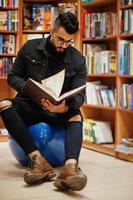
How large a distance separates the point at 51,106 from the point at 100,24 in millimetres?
1429

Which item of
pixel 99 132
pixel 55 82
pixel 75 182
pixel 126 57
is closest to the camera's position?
pixel 75 182

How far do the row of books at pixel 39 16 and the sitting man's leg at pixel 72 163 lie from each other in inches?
67.0

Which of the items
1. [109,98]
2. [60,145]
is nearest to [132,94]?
[109,98]

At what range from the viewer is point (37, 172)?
2.05m

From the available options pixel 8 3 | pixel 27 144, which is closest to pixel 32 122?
pixel 27 144

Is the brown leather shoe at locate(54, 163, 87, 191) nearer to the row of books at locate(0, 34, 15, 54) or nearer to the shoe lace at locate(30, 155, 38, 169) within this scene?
the shoe lace at locate(30, 155, 38, 169)

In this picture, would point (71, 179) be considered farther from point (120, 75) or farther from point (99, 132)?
point (99, 132)

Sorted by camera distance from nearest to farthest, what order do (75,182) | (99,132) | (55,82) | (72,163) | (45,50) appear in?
1. (75,182)
2. (72,163)
3. (55,82)
4. (45,50)
5. (99,132)

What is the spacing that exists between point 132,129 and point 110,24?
86cm

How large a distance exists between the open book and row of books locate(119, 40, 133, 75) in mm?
806

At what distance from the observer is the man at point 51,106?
203cm

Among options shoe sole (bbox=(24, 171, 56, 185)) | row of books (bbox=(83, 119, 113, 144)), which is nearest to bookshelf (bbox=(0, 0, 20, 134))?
row of books (bbox=(83, 119, 113, 144))

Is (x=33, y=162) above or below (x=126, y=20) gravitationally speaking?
below

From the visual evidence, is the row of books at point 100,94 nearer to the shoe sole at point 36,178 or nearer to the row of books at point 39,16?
the row of books at point 39,16
